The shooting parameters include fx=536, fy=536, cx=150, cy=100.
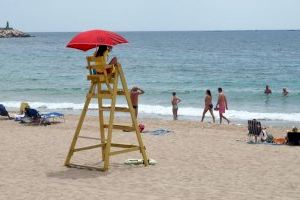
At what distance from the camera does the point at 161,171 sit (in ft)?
30.1

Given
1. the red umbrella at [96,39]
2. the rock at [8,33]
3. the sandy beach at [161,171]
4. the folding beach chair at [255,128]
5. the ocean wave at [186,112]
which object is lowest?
the sandy beach at [161,171]

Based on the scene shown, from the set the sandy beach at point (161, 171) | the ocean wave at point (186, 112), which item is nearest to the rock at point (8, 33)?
the ocean wave at point (186, 112)

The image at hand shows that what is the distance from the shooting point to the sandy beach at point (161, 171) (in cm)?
770

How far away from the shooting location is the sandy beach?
7699 mm

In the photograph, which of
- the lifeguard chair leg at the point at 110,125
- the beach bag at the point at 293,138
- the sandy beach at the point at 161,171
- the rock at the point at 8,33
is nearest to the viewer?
the sandy beach at the point at 161,171

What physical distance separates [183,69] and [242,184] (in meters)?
42.8

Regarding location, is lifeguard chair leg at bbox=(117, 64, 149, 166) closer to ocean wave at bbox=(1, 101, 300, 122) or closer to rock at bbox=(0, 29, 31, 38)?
→ ocean wave at bbox=(1, 101, 300, 122)

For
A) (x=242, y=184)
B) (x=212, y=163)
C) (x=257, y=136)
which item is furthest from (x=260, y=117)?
(x=242, y=184)

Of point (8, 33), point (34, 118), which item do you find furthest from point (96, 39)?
point (8, 33)

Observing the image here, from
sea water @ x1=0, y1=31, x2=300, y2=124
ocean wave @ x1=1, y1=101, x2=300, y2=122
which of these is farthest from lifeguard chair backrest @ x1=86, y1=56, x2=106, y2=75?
ocean wave @ x1=1, y1=101, x2=300, y2=122

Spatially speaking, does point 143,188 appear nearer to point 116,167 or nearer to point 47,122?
point 116,167

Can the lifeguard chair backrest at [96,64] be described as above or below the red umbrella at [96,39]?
below

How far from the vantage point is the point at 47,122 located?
52.7 ft

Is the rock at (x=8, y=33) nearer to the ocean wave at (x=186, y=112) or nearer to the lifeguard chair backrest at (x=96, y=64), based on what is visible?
the ocean wave at (x=186, y=112)
